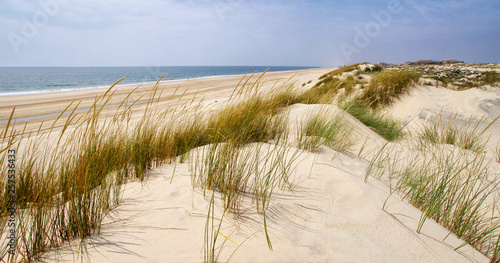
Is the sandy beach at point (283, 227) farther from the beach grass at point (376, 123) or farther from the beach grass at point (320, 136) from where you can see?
the beach grass at point (376, 123)

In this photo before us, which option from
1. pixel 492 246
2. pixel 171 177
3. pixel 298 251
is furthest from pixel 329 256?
Answer: pixel 171 177

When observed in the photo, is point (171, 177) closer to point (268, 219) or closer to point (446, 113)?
point (268, 219)

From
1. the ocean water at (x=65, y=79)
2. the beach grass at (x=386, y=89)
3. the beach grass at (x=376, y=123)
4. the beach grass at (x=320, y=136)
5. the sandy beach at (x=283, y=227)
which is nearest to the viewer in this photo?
the sandy beach at (x=283, y=227)

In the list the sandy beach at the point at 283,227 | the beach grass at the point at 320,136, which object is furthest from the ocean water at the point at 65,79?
the beach grass at the point at 320,136

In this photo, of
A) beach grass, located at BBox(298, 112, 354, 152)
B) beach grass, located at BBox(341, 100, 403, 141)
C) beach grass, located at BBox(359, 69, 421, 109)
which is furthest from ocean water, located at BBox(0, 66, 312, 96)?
beach grass, located at BBox(359, 69, 421, 109)

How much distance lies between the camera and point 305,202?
1.79 meters

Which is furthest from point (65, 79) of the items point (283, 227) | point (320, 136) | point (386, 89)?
point (283, 227)

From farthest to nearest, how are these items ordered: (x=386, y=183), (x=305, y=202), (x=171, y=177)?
(x=386, y=183) < (x=171, y=177) < (x=305, y=202)

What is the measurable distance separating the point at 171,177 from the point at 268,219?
3.52ft

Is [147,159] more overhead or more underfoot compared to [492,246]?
more overhead

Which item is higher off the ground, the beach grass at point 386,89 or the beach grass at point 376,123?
the beach grass at point 386,89

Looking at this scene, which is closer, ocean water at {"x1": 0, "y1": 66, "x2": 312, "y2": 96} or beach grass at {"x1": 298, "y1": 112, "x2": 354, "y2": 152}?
beach grass at {"x1": 298, "y1": 112, "x2": 354, "y2": 152}

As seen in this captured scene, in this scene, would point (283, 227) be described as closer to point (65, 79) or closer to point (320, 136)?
point (320, 136)

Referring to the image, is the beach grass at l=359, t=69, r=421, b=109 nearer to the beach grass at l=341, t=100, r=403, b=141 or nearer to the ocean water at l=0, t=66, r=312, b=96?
the beach grass at l=341, t=100, r=403, b=141
